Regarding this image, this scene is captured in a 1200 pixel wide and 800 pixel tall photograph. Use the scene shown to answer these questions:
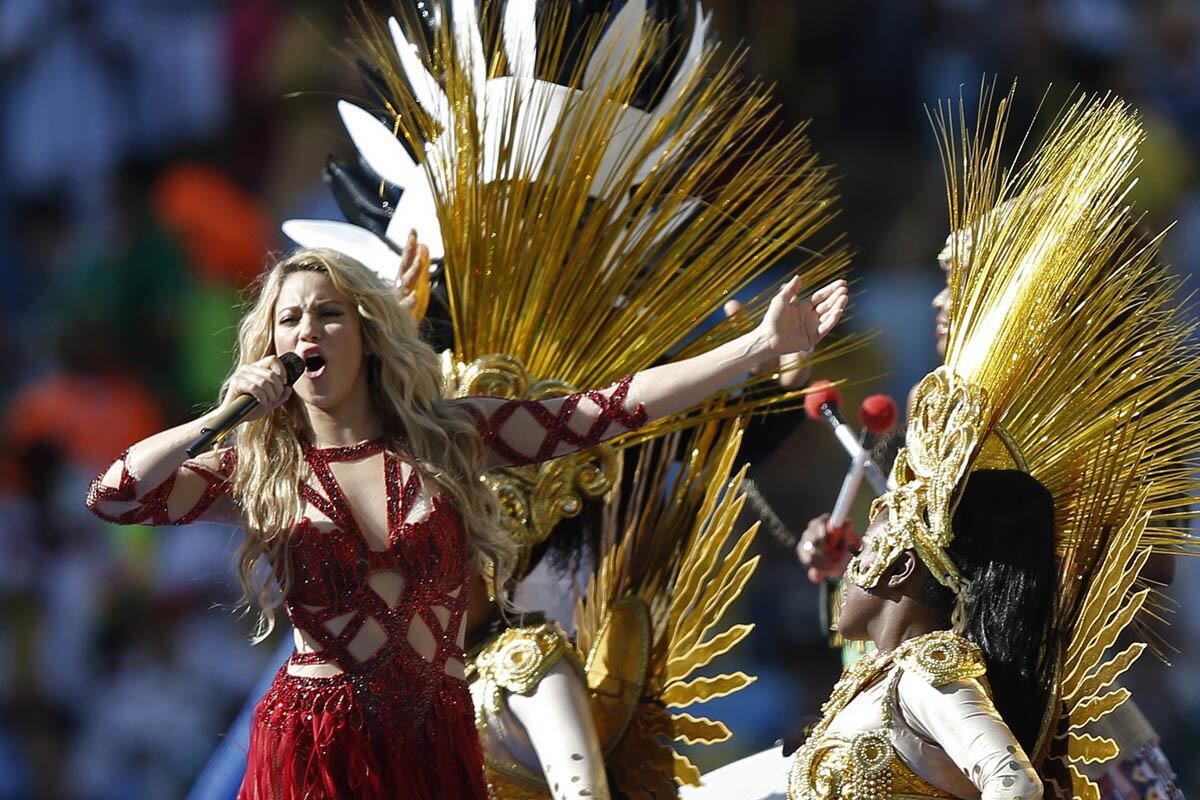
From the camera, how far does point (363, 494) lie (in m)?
2.57

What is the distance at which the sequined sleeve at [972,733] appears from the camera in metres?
2.28

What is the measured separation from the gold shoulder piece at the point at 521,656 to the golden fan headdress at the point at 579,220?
21cm

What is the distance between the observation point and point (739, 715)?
561 centimetres

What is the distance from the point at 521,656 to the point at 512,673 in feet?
0.10

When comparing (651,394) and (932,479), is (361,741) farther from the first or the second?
(932,479)

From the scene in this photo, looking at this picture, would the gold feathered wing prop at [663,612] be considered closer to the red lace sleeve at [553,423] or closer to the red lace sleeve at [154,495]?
the red lace sleeve at [553,423]

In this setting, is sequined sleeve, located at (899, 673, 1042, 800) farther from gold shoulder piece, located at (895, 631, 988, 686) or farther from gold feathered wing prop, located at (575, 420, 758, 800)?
gold feathered wing prop, located at (575, 420, 758, 800)

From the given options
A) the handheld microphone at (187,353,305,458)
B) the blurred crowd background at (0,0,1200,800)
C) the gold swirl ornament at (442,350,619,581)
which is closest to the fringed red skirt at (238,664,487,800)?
the handheld microphone at (187,353,305,458)

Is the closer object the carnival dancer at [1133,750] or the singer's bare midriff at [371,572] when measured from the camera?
the singer's bare midriff at [371,572]

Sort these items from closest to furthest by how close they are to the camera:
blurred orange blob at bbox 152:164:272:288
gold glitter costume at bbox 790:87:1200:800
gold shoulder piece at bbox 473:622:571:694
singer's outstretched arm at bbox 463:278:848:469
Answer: gold glitter costume at bbox 790:87:1200:800, singer's outstretched arm at bbox 463:278:848:469, gold shoulder piece at bbox 473:622:571:694, blurred orange blob at bbox 152:164:272:288

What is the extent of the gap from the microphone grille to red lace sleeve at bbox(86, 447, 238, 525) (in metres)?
0.19

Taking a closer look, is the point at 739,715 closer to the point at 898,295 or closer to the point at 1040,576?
the point at 898,295

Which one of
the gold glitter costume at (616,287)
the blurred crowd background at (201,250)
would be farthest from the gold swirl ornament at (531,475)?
the blurred crowd background at (201,250)

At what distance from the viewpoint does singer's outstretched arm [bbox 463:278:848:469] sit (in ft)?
8.67
